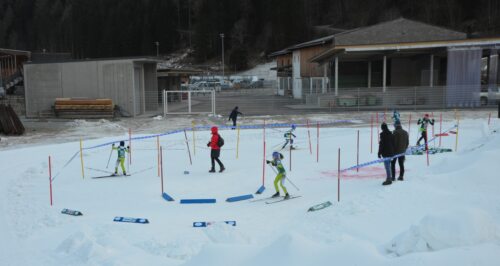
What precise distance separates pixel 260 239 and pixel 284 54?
59.0 meters

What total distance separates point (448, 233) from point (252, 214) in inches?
173

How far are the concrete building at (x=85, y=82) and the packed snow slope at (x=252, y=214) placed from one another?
1674 cm

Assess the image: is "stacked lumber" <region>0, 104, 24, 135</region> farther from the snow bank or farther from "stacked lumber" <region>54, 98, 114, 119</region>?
the snow bank

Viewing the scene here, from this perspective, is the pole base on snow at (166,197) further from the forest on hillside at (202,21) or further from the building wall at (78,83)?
the forest on hillside at (202,21)

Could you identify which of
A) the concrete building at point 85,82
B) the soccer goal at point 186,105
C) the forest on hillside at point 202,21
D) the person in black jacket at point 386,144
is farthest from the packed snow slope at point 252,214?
the forest on hillside at point 202,21

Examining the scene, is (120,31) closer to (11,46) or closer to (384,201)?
(11,46)

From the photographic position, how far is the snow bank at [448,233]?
6258mm

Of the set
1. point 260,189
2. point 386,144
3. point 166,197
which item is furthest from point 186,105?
point 386,144

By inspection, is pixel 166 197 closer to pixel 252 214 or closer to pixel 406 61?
pixel 252 214

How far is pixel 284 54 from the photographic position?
65562 mm

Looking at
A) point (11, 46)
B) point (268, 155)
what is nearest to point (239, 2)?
point (11, 46)

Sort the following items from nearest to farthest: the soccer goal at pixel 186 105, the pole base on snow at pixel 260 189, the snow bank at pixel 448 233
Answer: the snow bank at pixel 448 233
the pole base on snow at pixel 260 189
the soccer goal at pixel 186 105

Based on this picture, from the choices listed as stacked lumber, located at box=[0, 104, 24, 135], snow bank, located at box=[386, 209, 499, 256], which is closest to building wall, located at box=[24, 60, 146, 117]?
stacked lumber, located at box=[0, 104, 24, 135]

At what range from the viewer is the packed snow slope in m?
6.31
